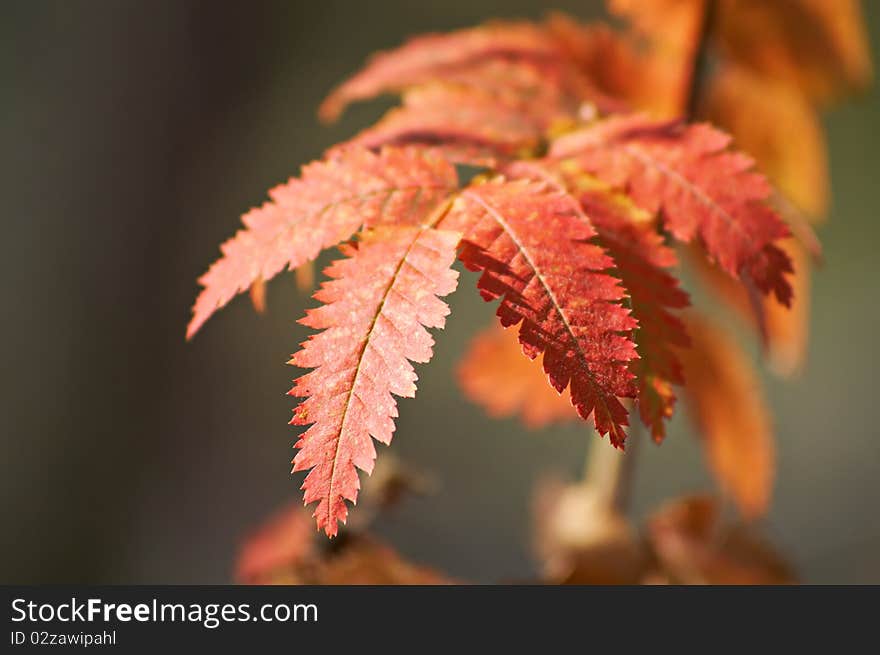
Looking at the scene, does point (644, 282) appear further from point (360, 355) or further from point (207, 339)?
point (207, 339)

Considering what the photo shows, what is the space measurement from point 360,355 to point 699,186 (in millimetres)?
236

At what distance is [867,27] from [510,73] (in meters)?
1.88

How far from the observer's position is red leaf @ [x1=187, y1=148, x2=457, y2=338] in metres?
0.45

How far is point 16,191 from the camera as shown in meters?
1.94

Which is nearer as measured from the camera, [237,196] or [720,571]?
[720,571]

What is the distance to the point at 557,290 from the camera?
1.32 feet

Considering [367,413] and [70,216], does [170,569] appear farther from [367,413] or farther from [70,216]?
[367,413]

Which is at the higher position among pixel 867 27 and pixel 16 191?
pixel 867 27

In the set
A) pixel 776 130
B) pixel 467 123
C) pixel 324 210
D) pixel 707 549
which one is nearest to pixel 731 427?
pixel 707 549

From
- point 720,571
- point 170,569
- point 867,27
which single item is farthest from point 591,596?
point 867,27

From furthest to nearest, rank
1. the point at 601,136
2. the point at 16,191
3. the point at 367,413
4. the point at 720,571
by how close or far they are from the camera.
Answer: the point at 16,191 → the point at 720,571 → the point at 601,136 → the point at 367,413

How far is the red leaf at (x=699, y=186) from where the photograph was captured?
0.48 m

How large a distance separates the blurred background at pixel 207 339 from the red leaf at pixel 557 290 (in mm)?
1549

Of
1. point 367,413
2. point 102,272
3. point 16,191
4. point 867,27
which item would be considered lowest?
point 367,413
